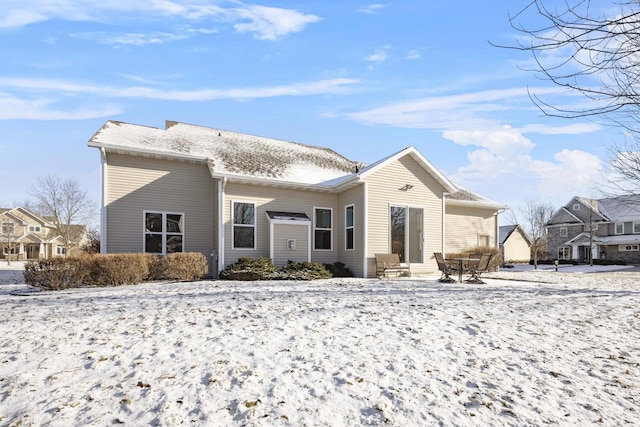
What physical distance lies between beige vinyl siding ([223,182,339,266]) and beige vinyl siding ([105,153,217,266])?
4.68 ft

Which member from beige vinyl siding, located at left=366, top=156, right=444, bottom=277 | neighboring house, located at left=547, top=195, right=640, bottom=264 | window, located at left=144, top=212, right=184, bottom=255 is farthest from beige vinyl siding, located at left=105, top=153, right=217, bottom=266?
neighboring house, located at left=547, top=195, right=640, bottom=264

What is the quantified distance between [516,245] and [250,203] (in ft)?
133

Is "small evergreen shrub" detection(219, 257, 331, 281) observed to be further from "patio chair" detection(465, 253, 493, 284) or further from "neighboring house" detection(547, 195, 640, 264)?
"neighboring house" detection(547, 195, 640, 264)

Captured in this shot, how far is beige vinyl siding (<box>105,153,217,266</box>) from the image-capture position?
13.8 meters

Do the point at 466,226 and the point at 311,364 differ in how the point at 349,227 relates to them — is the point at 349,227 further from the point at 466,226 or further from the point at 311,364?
the point at 311,364

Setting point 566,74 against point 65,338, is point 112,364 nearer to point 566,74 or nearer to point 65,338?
point 65,338

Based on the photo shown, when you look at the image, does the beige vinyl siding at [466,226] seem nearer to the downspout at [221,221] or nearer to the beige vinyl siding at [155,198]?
the downspout at [221,221]

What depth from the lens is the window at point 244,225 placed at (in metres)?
14.3

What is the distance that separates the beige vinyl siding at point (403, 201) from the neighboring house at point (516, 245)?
31.4m

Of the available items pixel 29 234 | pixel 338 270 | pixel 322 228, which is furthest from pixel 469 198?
pixel 29 234

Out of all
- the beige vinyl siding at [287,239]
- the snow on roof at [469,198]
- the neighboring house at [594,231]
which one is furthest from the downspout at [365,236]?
the neighboring house at [594,231]

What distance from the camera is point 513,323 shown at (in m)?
6.57

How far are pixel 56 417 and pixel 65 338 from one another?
225 centimetres

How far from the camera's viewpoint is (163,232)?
14.5m
